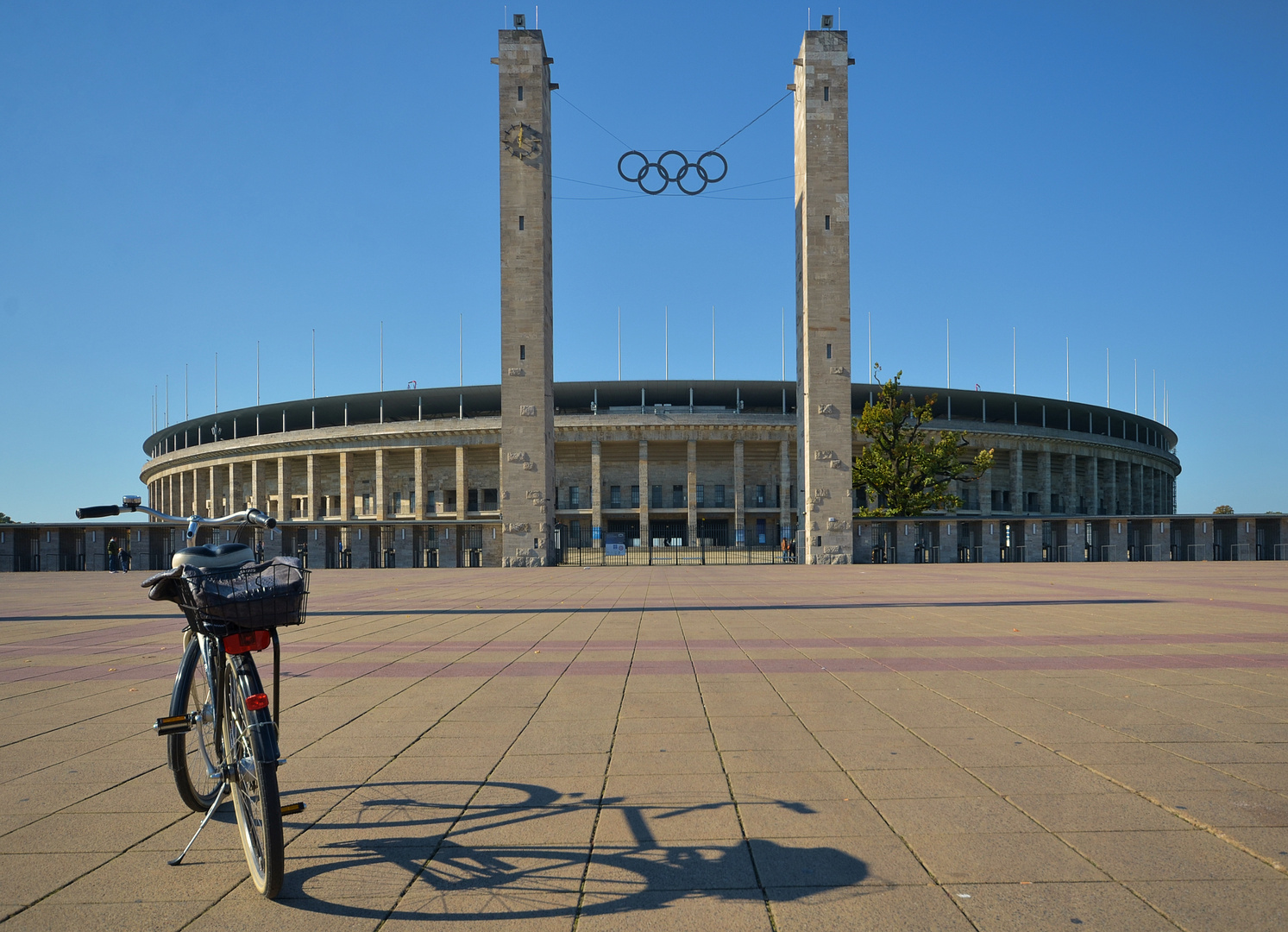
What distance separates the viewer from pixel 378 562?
35.8m

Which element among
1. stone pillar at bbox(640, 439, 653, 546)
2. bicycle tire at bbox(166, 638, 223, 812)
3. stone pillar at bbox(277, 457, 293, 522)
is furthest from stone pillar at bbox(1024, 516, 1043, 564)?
stone pillar at bbox(277, 457, 293, 522)

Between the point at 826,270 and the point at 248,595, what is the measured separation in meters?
36.5

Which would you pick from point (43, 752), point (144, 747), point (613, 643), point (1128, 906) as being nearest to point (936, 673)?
point (613, 643)

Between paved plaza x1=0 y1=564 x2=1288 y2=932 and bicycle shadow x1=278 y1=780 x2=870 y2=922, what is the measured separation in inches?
0.6

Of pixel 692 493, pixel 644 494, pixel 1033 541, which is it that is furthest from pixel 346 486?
pixel 1033 541

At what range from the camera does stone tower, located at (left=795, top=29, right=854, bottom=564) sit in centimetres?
3719

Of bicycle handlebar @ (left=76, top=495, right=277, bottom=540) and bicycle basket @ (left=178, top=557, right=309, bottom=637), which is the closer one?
bicycle basket @ (left=178, top=557, right=309, bottom=637)

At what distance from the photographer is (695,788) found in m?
4.57

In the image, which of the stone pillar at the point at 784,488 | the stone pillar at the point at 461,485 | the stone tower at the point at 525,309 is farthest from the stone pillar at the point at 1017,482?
the stone tower at the point at 525,309

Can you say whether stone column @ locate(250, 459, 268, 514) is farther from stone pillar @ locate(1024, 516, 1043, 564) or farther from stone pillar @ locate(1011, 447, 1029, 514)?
stone pillar @ locate(1011, 447, 1029, 514)

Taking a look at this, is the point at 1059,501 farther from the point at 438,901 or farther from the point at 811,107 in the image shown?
the point at 438,901

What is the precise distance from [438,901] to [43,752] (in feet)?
12.6

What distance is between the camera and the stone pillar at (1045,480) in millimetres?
69750

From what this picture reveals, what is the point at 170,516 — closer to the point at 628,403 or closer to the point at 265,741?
the point at 265,741
